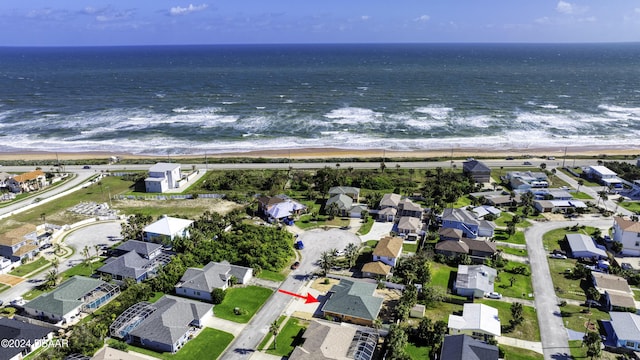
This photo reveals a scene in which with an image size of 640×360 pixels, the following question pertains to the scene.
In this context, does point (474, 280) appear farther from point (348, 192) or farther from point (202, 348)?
point (348, 192)

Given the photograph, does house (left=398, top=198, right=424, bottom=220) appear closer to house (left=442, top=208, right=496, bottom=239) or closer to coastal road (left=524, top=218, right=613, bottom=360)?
house (left=442, top=208, right=496, bottom=239)

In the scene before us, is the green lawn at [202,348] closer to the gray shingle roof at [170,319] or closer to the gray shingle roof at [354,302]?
the gray shingle roof at [170,319]

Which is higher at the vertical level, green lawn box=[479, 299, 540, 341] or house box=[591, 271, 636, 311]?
house box=[591, 271, 636, 311]

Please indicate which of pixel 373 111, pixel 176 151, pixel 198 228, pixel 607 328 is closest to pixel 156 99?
pixel 176 151

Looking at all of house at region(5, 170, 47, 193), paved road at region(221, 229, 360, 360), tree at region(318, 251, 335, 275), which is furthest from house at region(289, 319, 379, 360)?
house at region(5, 170, 47, 193)

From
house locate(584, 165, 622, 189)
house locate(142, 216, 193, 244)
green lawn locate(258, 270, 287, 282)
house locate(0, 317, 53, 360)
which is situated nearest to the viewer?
house locate(0, 317, 53, 360)

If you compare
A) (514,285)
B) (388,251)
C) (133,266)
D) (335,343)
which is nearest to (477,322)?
(514,285)

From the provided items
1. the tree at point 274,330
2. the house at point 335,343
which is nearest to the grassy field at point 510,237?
the house at point 335,343
